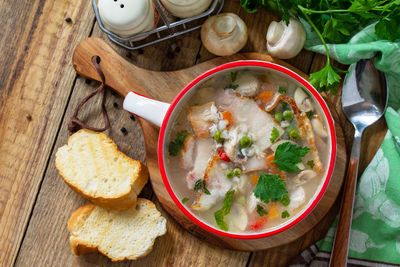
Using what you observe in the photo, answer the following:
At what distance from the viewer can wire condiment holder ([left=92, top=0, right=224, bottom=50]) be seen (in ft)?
5.40

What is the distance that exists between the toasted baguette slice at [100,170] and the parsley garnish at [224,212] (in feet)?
1.14

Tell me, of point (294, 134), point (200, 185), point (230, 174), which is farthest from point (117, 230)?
point (294, 134)

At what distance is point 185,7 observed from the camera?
1.59 metres

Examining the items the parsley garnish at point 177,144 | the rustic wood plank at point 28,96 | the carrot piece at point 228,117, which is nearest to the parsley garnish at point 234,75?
the carrot piece at point 228,117

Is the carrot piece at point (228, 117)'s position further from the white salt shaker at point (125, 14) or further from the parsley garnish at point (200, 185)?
the white salt shaker at point (125, 14)

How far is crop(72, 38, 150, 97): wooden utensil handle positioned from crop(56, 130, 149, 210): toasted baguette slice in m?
0.21

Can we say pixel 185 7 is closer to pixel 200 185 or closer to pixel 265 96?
pixel 265 96

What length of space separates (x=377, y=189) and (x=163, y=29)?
3.22 ft

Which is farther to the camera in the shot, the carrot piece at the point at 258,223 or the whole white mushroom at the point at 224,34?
the whole white mushroom at the point at 224,34

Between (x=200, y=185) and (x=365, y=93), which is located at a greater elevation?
(x=365, y=93)

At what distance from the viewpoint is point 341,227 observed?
5.42 ft

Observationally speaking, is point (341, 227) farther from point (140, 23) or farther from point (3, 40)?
point (3, 40)

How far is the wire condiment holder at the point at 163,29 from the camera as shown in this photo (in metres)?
1.65

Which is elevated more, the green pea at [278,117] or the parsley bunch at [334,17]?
the parsley bunch at [334,17]
